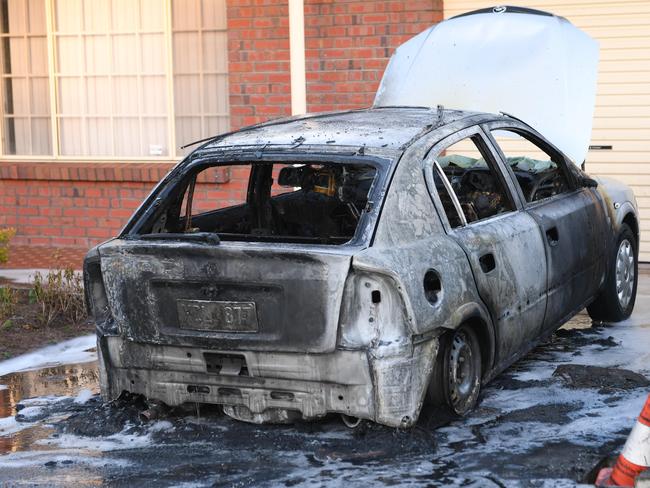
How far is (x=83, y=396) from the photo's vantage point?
6305 mm

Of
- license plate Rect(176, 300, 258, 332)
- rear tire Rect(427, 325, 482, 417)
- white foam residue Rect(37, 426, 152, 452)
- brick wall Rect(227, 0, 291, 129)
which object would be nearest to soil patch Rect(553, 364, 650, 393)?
rear tire Rect(427, 325, 482, 417)

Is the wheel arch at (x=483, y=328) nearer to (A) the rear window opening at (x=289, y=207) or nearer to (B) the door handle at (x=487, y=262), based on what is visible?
(B) the door handle at (x=487, y=262)

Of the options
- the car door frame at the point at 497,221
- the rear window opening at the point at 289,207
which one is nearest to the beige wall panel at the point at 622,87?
the car door frame at the point at 497,221

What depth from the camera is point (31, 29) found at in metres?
12.2

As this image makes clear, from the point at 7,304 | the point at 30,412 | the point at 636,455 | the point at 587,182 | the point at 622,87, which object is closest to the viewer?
the point at 636,455

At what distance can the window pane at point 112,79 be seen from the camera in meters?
11.8

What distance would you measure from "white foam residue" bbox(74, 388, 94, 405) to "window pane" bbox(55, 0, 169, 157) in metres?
5.70

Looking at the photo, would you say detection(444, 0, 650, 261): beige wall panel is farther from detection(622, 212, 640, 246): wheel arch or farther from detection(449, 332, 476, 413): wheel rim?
detection(449, 332, 476, 413): wheel rim

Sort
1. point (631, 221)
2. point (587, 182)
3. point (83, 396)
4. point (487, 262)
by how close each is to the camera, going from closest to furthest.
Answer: point (487, 262) < point (83, 396) < point (587, 182) < point (631, 221)

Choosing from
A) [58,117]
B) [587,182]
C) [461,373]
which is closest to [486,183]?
[587,182]

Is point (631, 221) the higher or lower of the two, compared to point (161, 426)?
higher

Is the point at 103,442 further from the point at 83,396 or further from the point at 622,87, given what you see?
the point at 622,87

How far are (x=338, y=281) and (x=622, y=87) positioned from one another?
633cm

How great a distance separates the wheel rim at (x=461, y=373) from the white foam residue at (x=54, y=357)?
2.88m
